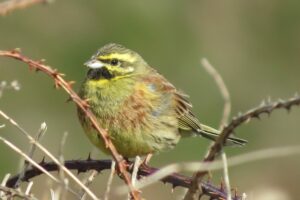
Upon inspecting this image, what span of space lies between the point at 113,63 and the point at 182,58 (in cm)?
673

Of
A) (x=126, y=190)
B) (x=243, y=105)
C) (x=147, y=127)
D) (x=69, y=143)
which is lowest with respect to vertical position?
(x=126, y=190)

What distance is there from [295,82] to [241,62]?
2.63ft

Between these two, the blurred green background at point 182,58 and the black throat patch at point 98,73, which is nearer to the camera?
the black throat patch at point 98,73

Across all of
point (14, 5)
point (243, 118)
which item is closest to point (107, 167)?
point (243, 118)

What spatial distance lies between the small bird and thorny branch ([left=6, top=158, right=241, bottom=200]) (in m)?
0.96

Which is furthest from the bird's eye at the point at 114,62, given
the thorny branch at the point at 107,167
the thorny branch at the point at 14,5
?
the thorny branch at the point at 14,5

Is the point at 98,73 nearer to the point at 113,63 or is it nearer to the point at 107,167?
the point at 113,63

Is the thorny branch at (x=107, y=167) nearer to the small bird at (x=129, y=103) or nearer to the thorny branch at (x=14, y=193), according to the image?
the thorny branch at (x=14, y=193)

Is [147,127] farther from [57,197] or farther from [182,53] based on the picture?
[182,53]

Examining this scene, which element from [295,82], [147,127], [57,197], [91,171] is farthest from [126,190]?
[295,82]

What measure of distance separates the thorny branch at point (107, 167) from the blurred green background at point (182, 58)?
567cm

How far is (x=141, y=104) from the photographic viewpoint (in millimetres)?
5605

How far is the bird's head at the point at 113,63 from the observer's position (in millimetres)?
5496

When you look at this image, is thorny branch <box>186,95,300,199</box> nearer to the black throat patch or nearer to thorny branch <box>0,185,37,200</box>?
thorny branch <box>0,185,37,200</box>
